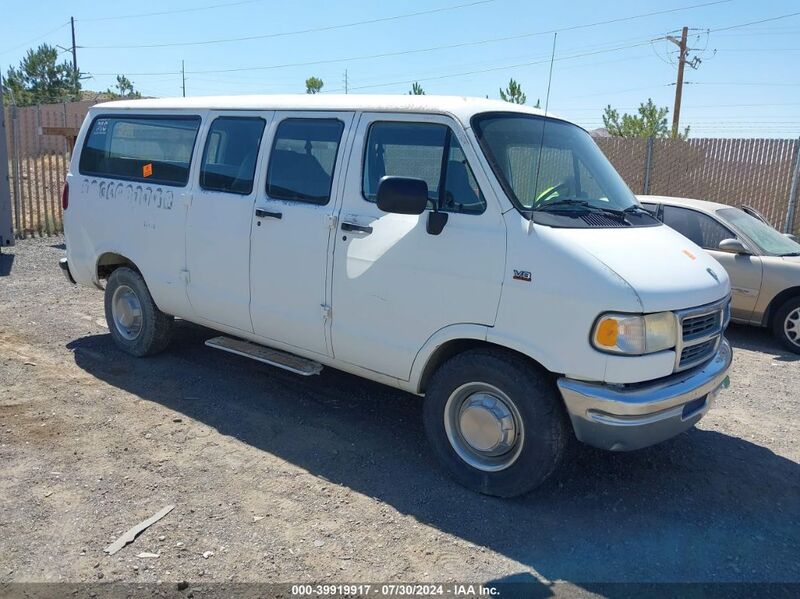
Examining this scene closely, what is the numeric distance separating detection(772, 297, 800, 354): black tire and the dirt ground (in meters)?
1.60

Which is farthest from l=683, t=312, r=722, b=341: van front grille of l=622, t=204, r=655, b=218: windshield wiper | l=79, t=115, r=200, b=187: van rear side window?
l=79, t=115, r=200, b=187: van rear side window

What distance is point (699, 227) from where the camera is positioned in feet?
27.0

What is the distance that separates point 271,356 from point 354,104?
1.99m

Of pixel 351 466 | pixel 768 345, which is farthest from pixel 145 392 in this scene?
pixel 768 345

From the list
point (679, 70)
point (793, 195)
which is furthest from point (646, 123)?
point (793, 195)

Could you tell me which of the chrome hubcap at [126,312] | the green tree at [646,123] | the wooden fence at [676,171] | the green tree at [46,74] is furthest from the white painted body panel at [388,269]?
the green tree at [46,74]

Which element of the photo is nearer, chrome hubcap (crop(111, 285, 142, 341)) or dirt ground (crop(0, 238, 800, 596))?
dirt ground (crop(0, 238, 800, 596))

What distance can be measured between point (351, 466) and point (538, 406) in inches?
54.5

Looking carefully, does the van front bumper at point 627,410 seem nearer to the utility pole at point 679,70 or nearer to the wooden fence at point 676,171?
the wooden fence at point 676,171

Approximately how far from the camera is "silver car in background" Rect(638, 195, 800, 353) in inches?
298

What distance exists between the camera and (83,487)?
4164mm

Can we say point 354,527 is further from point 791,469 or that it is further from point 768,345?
point 768,345

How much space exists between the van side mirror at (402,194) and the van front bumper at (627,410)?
131 centimetres

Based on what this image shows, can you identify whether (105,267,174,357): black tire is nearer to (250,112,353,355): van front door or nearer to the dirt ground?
the dirt ground
